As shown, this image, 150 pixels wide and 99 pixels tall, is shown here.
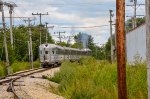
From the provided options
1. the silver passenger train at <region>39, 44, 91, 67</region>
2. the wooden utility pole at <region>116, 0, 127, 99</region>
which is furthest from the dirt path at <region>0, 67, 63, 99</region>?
Result: the silver passenger train at <region>39, 44, 91, 67</region>

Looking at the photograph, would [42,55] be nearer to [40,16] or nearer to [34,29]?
[40,16]

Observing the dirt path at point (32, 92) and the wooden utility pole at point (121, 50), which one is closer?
the wooden utility pole at point (121, 50)

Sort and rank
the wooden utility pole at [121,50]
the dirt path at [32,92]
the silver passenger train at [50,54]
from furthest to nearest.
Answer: the silver passenger train at [50,54] → the dirt path at [32,92] → the wooden utility pole at [121,50]

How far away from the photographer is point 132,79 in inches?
712

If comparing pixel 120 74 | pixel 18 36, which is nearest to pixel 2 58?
pixel 18 36

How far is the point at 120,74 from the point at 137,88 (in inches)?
190

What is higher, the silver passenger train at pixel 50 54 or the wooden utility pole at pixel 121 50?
the wooden utility pole at pixel 121 50

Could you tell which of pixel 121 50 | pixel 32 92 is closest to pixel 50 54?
pixel 32 92

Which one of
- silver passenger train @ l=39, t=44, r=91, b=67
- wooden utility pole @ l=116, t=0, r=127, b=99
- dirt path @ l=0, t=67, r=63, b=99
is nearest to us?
wooden utility pole @ l=116, t=0, r=127, b=99

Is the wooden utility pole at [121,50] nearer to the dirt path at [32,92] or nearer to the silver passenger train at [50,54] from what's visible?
the dirt path at [32,92]

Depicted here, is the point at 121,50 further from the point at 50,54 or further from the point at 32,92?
the point at 50,54

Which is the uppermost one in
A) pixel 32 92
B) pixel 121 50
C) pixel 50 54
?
pixel 121 50

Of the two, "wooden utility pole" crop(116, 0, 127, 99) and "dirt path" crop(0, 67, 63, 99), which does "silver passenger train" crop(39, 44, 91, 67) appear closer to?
"dirt path" crop(0, 67, 63, 99)

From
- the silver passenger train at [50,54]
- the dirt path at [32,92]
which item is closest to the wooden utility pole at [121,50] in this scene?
the dirt path at [32,92]
